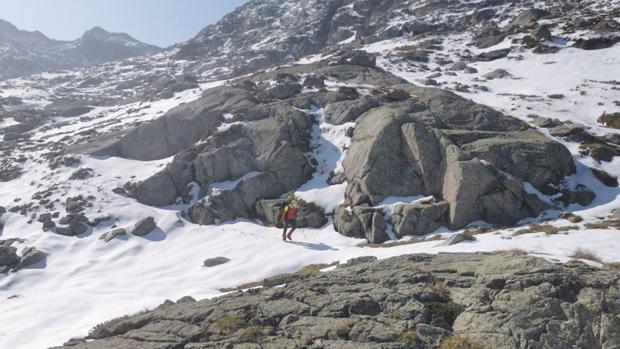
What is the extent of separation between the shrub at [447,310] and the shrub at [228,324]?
4.23 metres

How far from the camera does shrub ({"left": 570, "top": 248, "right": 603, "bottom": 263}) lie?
38.6ft

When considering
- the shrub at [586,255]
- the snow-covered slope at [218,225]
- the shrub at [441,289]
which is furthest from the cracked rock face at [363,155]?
the shrub at [441,289]

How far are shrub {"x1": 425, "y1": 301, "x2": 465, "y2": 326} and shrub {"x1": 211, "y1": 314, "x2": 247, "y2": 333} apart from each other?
4.23 m

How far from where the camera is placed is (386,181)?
24.6m

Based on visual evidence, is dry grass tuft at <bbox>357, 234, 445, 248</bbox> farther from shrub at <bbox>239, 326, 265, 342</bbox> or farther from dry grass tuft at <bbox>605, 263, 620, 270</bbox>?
shrub at <bbox>239, 326, 265, 342</bbox>

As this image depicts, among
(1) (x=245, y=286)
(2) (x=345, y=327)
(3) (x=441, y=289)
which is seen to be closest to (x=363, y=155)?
(1) (x=245, y=286)

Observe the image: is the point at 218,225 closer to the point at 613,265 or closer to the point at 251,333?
the point at 251,333

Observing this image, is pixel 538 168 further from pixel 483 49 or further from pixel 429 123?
pixel 483 49

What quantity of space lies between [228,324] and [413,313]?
416cm

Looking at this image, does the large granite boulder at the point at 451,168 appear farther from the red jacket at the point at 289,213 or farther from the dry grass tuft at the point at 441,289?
the dry grass tuft at the point at 441,289

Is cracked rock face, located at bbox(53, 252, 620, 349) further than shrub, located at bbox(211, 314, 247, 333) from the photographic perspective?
No

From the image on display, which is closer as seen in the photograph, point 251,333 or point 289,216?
point 251,333

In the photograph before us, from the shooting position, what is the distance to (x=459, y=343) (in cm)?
747

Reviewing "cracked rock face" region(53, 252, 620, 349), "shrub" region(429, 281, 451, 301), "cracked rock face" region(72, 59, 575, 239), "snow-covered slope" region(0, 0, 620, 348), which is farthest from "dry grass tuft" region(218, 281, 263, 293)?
"shrub" region(429, 281, 451, 301)
